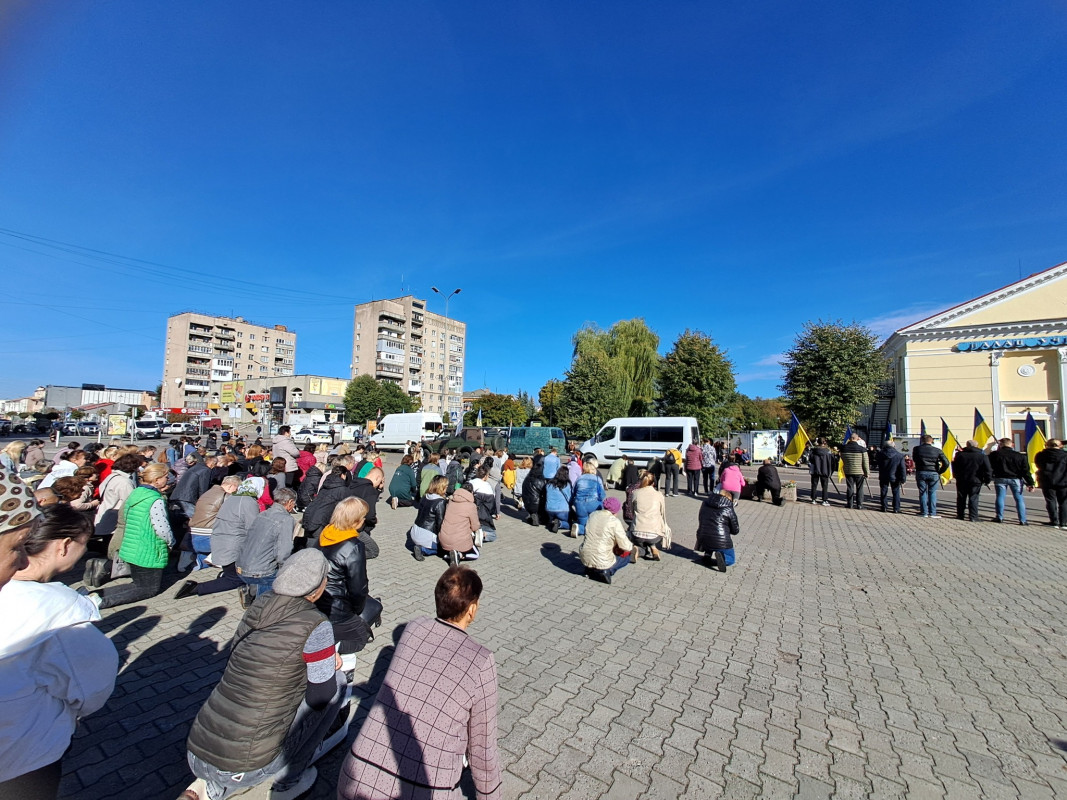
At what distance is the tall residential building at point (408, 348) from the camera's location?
7450 centimetres

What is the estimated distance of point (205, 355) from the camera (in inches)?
3194

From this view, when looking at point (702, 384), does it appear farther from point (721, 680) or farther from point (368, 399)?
point (368, 399)

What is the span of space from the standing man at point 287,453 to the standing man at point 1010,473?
1575 centimetres

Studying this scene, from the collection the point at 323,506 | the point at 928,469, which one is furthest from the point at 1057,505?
the point at 323,506

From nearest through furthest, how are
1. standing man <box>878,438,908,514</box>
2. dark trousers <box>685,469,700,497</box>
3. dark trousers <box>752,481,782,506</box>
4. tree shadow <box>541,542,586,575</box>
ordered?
tree shadow <box>541,542,586,575</box>
standing man <box>878,438,908,514</box>
dark trousers <box>752,481,782,506</box>
dark trousers <box>685,469,700,497</box>

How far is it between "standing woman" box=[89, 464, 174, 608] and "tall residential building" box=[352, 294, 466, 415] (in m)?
64.9

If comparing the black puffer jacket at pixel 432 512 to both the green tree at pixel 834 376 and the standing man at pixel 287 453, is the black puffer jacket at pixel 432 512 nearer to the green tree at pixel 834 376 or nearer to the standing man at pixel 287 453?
the standing man at pixel 287 453

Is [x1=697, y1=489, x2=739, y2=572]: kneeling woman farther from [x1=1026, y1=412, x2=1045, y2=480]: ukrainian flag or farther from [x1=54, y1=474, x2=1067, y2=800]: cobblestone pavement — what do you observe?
[x1=1026, y1=412, x2=1045, y2=480]: ukrainian flag

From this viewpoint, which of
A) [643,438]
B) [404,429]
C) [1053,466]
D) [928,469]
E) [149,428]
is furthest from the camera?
[149,428]

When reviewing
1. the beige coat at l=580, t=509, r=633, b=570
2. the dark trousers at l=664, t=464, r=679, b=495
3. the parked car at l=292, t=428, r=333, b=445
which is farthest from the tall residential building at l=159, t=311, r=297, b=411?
the beige coat at l=580, t=509, r=633, b=570

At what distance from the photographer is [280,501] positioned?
527 cm

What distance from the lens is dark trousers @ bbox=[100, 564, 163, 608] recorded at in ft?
16.0

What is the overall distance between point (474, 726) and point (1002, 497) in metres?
13.9

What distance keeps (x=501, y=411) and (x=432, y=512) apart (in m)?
56.5
